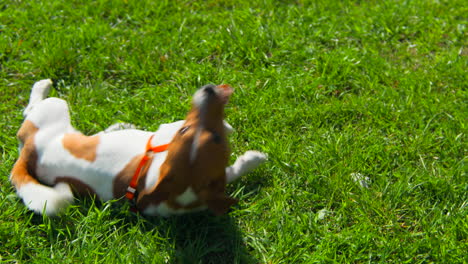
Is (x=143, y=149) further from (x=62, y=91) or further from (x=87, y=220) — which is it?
(x=62, y=91)

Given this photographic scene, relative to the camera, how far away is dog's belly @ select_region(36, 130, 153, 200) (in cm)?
308

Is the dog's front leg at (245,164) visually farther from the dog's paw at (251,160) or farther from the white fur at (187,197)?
the white fur at (187,197)


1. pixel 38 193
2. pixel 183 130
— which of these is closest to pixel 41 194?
pixel 38 193

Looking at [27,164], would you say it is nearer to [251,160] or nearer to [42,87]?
[42,87]

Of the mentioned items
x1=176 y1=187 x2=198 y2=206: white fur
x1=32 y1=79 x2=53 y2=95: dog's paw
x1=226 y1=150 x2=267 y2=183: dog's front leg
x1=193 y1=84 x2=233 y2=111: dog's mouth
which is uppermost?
x1=193 y1=84 x2=233 y2=111: dog's mouth

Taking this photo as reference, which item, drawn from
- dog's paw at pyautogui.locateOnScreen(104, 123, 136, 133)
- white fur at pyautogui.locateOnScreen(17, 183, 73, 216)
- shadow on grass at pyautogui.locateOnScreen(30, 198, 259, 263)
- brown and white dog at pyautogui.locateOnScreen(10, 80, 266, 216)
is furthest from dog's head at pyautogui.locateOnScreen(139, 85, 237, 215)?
dog's paw at pyautogui.locateOnScreen(104, 123, 136, 133)

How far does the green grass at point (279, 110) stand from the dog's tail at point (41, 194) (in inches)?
4.6

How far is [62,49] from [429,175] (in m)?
3.14

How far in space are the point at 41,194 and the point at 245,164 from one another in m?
1.29

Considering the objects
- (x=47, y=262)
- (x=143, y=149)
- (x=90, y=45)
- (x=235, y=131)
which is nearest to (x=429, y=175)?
(x=235, y=131)

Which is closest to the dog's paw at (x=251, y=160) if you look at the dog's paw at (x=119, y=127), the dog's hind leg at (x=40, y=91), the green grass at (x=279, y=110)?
the green grass at (x=279, y=110)

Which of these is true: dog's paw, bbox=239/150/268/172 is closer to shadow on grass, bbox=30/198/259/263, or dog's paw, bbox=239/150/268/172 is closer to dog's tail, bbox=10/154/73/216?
shadow on grass, bbox=30/198/259/263

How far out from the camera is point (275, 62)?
452 centimetres

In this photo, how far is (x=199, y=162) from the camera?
2697 mm
